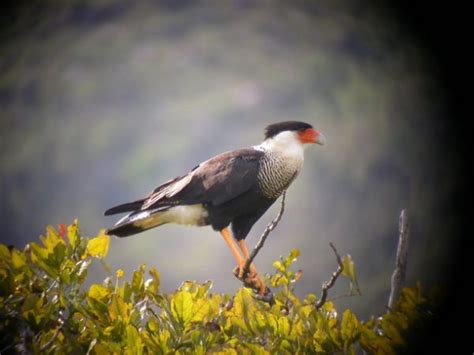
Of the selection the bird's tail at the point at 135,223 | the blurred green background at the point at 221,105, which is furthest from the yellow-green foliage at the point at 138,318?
the bird's tail at the point at 135,223

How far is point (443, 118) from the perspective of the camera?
8.61 ft

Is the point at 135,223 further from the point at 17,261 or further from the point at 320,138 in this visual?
the point at 320,138

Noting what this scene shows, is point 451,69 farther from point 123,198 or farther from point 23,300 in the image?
point 23,300

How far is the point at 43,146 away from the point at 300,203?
1.18 meters

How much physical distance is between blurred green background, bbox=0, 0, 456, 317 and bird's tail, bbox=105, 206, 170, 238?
0.31 m

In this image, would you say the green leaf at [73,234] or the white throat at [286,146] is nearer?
the green leaf at [73,234]

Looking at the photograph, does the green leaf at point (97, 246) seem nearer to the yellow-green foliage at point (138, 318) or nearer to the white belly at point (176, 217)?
the yellow-green foliage at point (138, 318)

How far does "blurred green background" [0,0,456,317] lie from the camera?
2586 millimetres

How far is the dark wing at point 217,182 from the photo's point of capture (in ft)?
10.8

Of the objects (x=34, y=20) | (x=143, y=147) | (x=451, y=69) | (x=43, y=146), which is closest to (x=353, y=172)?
(x=451, y=69)

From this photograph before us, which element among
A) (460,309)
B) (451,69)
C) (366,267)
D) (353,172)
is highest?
(451,69)

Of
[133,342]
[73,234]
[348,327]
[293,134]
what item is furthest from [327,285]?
[73,234]

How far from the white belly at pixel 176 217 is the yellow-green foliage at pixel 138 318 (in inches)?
20.0

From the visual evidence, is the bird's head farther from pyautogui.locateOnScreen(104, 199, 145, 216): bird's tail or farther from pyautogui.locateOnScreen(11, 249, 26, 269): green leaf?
pyautogui.locateOnScreen(11, 249, 26, 269): green leaf
